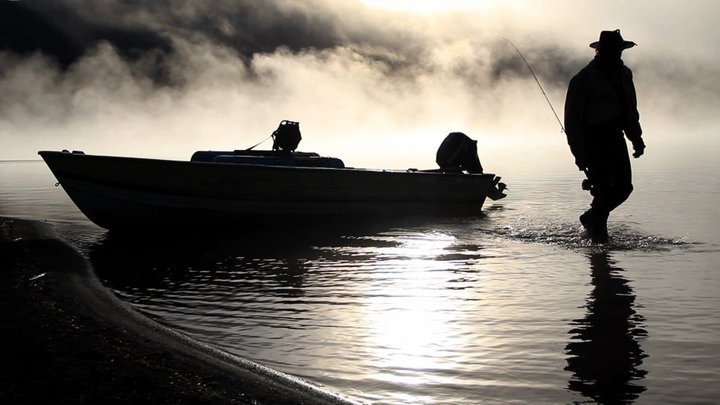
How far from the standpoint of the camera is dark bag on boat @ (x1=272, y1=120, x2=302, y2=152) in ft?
52.3

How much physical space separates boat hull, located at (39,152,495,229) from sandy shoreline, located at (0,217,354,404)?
6932mm

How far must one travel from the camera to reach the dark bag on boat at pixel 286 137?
52.3 ft

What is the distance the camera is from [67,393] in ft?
12.1

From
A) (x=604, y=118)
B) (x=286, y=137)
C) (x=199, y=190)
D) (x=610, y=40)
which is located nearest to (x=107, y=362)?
(x=604, y=118)

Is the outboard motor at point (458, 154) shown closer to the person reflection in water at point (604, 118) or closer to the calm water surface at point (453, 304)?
the calm water surface at point (453, 304)

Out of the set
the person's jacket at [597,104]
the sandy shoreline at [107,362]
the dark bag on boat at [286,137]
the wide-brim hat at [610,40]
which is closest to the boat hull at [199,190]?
the dark bag on boat at [286,137]

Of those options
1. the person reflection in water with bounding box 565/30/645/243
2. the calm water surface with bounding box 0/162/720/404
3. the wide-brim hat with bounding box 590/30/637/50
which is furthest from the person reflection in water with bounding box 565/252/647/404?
the wide-brim hat with bounding box 590/30/637/50

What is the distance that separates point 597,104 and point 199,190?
6938mm

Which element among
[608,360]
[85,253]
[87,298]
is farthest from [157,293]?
[608,360]

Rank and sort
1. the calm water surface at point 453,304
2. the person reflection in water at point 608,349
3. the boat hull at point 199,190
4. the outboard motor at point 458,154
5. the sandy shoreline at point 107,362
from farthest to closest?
the outboard motor at point 458,154
the boat hull at point 199,190
the calm water surface at point 453,304
the person reflection in water at point 608,349
the sandy shoreline at point 107,362

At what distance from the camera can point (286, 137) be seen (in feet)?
52.5

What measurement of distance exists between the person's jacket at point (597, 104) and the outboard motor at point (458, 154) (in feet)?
23.9

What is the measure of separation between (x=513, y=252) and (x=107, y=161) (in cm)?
713

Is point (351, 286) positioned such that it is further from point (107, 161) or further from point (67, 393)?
point (107, 161)
